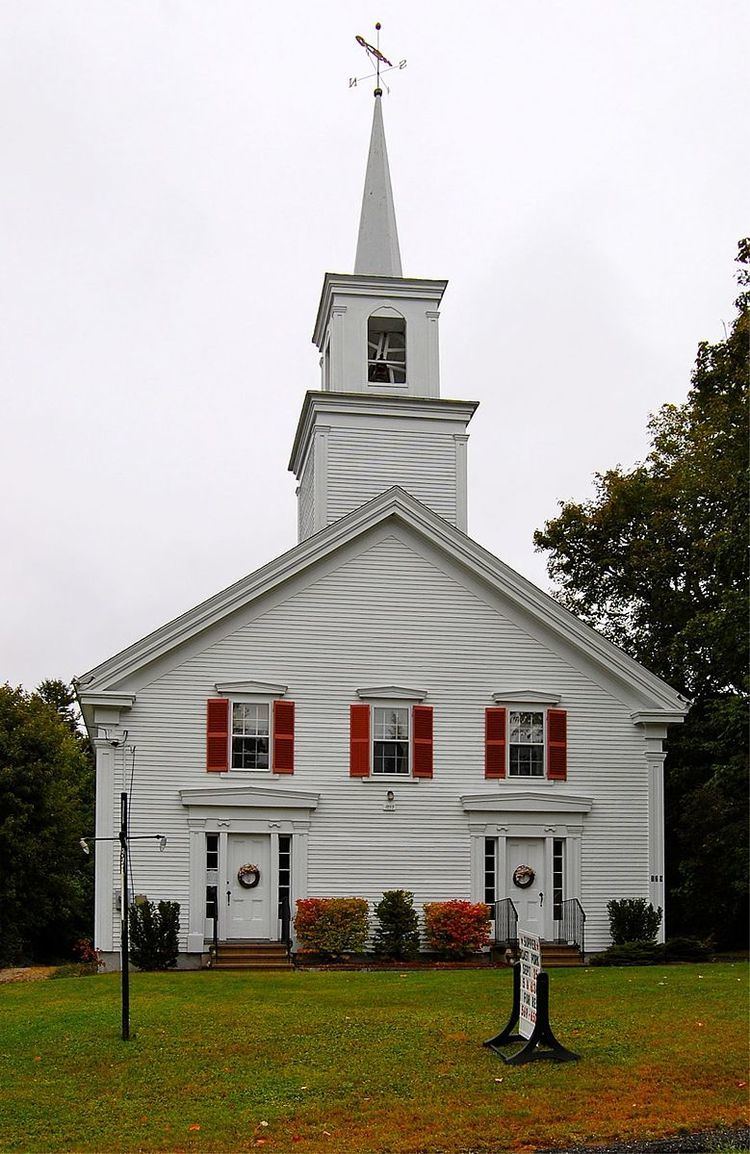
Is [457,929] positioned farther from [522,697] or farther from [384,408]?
[384,408]

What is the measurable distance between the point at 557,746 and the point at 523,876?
8.18ft

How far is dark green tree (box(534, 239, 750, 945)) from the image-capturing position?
25.6m

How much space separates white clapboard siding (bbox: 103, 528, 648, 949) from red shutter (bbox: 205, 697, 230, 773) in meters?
0.16

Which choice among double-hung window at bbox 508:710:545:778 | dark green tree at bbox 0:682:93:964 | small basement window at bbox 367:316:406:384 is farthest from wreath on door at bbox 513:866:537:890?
dark green tree at bbox 0:682:93:964

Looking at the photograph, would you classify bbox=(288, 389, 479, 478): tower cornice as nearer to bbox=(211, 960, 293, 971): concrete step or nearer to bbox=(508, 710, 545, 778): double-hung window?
bbox=(508, 710, 545, 778): double-hung window

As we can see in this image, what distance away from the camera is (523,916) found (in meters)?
27.0

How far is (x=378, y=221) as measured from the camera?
32.8 metres

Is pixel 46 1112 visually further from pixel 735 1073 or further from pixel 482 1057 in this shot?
pixel 735 1073

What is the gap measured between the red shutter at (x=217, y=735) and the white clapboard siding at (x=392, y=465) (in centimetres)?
539

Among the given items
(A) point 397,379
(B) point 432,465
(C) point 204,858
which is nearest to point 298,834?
(C) point 204,858

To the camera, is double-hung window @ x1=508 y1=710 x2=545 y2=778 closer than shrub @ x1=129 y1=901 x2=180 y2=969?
No

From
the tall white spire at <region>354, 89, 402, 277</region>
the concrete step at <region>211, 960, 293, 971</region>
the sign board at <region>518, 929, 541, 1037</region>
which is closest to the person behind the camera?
the sign board at <region>518, 929, 541, 1037</region>

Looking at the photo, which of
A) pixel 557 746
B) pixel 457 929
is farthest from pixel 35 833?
pixel 557 746

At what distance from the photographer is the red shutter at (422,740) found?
2702cm
